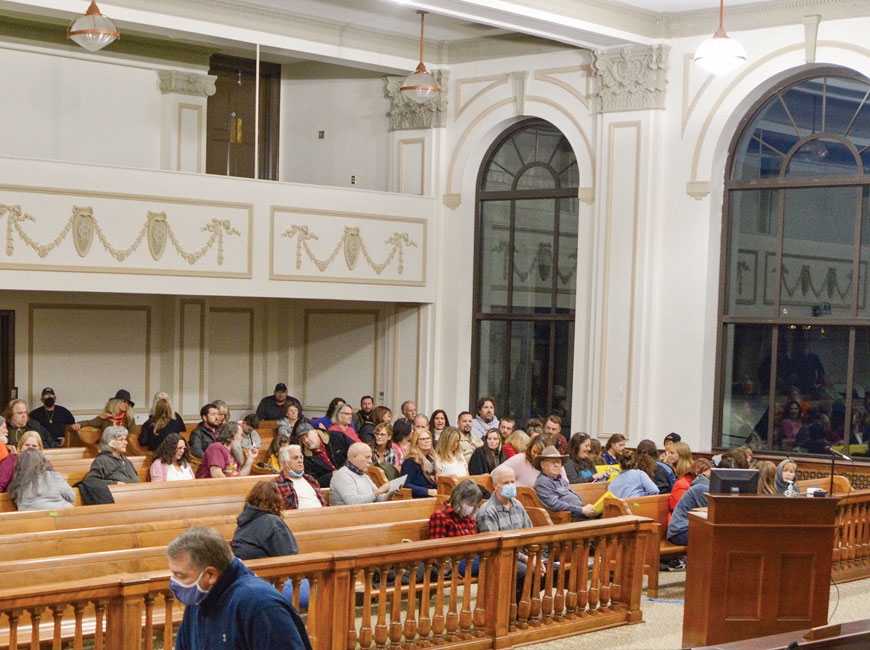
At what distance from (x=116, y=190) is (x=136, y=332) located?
3.28 m

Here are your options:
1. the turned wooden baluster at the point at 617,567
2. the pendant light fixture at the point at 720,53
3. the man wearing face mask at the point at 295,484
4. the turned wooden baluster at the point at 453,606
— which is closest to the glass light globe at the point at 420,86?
the pendant light fixture at the point at 720,53

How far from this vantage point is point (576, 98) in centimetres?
1373

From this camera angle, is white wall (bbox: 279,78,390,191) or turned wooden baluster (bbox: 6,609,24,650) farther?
white wall (bbox: 279,78,390,191)

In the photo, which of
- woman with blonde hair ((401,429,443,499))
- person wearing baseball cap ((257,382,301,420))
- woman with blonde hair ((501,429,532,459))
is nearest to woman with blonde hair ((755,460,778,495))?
woman with blonde hair ((401,429,443,499))

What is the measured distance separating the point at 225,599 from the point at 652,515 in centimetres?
591

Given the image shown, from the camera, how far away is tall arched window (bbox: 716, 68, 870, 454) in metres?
12.0

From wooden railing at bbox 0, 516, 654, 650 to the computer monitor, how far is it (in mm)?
894

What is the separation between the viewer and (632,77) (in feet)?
42.8

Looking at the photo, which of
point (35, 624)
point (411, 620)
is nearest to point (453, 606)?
point (411, 620)

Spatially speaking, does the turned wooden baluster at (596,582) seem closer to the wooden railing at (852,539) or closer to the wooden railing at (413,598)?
the wooden railing at (413,598)

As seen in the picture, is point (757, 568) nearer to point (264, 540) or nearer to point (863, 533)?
point (264, 540)

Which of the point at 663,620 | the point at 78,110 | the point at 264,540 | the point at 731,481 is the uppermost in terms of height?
the point at 78,110

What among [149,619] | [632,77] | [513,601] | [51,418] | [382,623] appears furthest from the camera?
[632,77]

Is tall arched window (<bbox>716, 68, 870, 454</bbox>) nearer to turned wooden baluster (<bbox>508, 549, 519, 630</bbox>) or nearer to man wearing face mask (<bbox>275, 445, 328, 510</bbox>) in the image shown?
man wearing face mask (<bbox>275, 445, 328, 510</bbox>)
